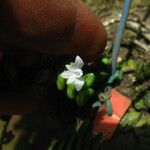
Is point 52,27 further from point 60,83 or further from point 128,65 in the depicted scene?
point 128,65

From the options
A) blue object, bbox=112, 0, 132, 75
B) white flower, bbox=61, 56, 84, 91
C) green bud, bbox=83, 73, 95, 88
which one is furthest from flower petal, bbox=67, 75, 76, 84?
blue object, bbox=112, 0, 132, 75

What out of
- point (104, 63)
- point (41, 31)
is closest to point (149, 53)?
point (104, 63)

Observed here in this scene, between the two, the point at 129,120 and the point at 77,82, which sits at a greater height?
the point at 77,82

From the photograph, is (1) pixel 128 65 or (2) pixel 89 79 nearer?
(2) pixel 89 79

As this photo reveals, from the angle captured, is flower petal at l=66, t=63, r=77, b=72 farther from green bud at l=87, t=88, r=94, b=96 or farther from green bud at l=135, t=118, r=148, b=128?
green bud at l=135, t=118, r=148, b=128

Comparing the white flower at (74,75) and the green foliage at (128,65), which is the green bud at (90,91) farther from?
the green foliage at (128,65)

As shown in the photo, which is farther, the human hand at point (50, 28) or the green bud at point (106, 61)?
the green bud at point (106, 61)

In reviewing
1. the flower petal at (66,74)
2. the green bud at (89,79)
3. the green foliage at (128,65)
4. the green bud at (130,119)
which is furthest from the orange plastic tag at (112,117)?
the flower petal at (66,74)

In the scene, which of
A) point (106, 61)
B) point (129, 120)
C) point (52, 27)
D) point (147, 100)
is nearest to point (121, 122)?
point (129, 120)

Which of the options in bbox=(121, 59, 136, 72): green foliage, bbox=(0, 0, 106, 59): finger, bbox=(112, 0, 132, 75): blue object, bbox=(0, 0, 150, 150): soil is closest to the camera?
bbox=(0, 0, 106, 59): finger

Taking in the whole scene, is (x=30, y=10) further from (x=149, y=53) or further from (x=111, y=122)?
(x=149, y=53)
